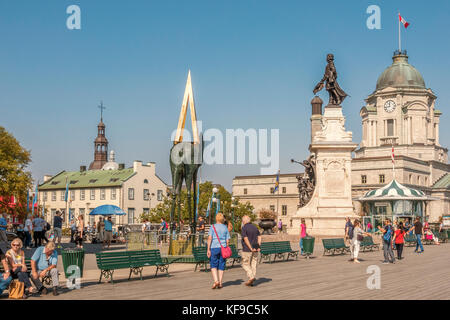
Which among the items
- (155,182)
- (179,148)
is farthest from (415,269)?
(155,182)

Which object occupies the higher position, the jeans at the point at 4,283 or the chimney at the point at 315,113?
the chimney at the point at 315,113

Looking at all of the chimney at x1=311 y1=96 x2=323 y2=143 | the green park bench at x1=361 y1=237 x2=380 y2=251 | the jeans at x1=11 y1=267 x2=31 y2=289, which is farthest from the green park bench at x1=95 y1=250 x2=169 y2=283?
the chimney at x1=311 y1=96 x2=323 y2=143

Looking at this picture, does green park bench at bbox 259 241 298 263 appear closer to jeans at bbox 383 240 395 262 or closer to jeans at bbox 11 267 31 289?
jeans at bbox 383 240 395 262

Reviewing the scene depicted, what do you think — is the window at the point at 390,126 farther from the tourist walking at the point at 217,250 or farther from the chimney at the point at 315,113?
the tourist walking at the point at 217,250

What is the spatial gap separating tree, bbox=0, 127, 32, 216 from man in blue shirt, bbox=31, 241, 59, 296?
36160 mm

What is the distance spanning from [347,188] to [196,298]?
24.8 m

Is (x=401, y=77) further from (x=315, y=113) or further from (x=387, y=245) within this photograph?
(x=387, y=245)

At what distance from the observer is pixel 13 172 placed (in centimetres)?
4881

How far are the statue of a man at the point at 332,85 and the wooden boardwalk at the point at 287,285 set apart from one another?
64.8 feet

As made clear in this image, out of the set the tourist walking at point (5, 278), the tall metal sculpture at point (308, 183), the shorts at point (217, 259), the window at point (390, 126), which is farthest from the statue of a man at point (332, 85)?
the window at point (390, 126)

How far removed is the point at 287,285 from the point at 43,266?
5.86 meters

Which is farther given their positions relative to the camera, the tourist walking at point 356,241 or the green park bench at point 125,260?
the tourist walking at point 356,241

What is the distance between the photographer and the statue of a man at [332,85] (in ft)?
126
